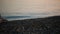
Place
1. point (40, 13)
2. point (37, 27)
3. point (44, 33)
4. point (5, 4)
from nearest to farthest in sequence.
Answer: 1. point (44, 33)
2. point (37, 27)
3. point (5, 4)
4. point (40, 13)

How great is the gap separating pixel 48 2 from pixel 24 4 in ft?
1.93

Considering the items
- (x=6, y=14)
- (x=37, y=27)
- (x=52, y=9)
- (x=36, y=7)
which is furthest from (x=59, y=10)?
(x=6, y=14)

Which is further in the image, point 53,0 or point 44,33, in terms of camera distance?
point 53,0

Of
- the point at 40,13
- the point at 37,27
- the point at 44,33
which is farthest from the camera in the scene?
the point at 40,13

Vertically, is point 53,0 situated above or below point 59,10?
above

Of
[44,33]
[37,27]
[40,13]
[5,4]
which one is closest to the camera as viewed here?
[44,33]

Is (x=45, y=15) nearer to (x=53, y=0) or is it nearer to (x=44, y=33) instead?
(x=53, y=0)

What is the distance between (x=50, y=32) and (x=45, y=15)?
910 mm

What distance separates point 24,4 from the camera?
7.84 feet

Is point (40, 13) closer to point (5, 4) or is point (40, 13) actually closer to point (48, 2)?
point (48, 2)

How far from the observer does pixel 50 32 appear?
1.63 metres

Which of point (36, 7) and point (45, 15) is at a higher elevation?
point (36, 7)

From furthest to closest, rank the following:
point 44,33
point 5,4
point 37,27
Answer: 1. point 5,4
2. point 37,27
3. point 44,33

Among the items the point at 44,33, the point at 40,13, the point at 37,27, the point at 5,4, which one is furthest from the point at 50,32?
the point at 5,4
